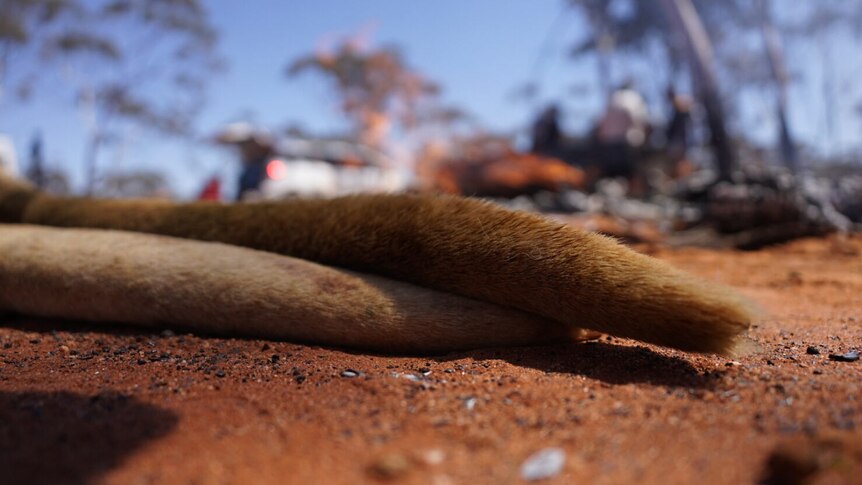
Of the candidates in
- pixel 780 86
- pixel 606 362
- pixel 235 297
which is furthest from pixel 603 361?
pixel 780 86

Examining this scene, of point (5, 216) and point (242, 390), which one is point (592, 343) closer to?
point (242, 390)

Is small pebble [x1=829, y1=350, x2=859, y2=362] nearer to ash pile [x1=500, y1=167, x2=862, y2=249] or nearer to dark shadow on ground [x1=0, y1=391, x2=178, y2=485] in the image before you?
dark shadow on ground [x1=0, y1=391, x2=178, y2=485]

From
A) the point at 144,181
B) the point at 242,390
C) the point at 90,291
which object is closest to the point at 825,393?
the point at 242,390

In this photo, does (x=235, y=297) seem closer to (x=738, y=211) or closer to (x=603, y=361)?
(x=603, y=361)

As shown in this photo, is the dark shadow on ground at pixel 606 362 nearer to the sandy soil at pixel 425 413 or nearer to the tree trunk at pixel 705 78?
the sandy soil at pixel 425 413

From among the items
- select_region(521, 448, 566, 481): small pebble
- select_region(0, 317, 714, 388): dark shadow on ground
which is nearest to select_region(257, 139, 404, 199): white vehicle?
select_region(0, 317, 714, 388): dark shadow on ground
